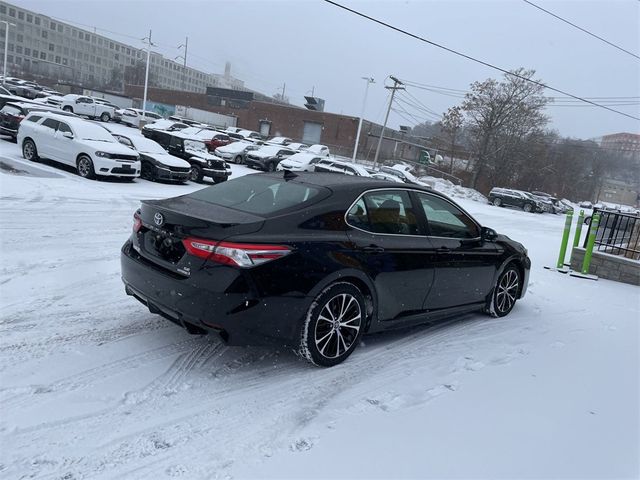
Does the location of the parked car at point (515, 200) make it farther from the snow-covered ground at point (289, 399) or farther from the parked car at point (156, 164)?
the snow-covered ground at point (289, 399)

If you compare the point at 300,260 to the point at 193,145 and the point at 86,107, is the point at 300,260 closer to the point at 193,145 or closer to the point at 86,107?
the point at 193,145

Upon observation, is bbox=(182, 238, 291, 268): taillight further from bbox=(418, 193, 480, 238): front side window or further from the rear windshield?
bbox=(418, 193, 480, 238): front side window

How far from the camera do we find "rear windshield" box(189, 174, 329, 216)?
4.06 m

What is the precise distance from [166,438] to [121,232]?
6179 mm

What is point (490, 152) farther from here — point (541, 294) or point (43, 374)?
point (43, 374)

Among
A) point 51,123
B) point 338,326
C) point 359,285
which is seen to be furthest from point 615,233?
point 51,123

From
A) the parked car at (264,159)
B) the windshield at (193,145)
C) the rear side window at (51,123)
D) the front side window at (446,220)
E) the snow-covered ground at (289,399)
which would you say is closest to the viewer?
the snow-covered ground at (289,399)

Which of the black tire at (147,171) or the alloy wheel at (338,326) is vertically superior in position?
the alloy wheel at (338,326)

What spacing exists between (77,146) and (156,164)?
241 centimetres

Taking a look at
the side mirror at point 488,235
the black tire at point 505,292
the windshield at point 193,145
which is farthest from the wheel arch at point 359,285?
the windshield at point 193,145

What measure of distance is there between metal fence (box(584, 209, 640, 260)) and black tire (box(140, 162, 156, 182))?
12.1 metres

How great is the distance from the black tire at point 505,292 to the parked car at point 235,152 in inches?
931

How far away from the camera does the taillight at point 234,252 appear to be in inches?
137

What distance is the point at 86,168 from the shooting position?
45.0 feet
